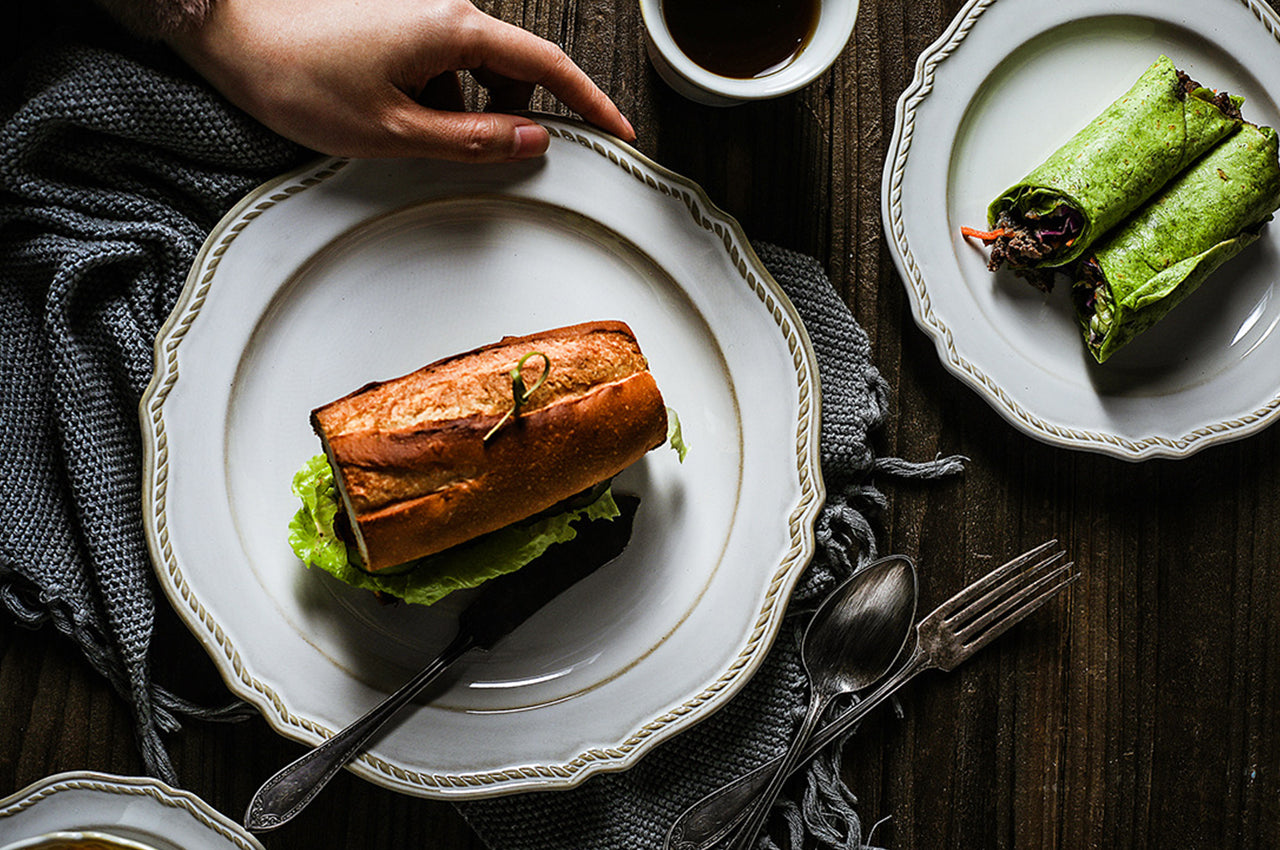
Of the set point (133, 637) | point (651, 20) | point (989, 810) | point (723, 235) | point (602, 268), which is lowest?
point (133, 637)

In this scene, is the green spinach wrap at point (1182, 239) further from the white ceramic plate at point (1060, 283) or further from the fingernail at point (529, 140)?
the fingernail at point (529, 140)

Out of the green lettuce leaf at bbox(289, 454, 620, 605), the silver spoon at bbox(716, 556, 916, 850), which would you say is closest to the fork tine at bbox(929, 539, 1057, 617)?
the silver spoon at bbox(716, 556, 916, 850)

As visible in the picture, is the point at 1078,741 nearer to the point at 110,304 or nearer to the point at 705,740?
the point at 705,740

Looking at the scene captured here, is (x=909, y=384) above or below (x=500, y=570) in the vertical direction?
above

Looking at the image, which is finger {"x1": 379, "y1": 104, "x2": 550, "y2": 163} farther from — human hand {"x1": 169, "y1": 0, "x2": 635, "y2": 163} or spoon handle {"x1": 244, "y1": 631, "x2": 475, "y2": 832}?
spoon handle {"x1": 244, "y1": 631, "x2": 475, "y2": 832}

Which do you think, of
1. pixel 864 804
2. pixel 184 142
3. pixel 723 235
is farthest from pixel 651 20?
pixel 864 804

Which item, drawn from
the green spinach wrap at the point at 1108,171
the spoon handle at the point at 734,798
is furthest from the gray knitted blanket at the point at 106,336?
the green spinach wrap at the point at 1108,171
